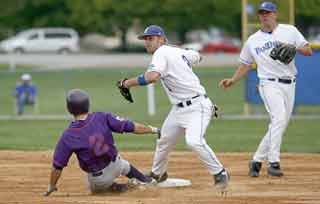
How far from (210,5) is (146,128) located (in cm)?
5352

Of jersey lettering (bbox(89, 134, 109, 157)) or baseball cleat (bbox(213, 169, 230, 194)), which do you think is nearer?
jersey lettering (bbox(89, 134, 109, 157))

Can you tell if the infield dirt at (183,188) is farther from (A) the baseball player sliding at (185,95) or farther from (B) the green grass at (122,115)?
(B) the green grass at (122,115)

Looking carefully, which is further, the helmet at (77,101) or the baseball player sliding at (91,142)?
the baseball player sliding at (91,142)

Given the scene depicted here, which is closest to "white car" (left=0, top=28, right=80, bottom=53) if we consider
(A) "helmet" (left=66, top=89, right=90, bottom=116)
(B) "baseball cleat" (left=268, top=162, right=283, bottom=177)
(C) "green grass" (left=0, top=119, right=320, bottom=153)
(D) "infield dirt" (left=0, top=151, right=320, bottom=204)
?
(C) "green grass" (left=0, top=119, right=320, bottom=153)

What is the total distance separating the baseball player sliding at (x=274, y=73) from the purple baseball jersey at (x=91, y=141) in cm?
220

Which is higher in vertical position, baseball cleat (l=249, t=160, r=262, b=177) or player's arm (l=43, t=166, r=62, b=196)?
player's arm (l=43, t=166, r=62, b=196)

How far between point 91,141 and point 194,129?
3.98ft

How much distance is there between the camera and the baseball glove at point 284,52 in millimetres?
11773

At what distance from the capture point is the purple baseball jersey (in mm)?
10337

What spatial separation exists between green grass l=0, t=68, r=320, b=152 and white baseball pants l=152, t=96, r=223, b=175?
16.2 feet

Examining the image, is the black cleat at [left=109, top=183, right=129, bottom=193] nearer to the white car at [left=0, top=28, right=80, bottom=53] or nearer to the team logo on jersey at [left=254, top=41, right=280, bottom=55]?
the team logo on jersey at [left=254, top=41, right=280, bottom=55]

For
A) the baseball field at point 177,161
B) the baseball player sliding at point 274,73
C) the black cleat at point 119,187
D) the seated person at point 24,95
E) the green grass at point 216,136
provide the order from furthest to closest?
the seated person at point 24,95, the green grass at point 216,136, the baseball player sliding at point 274,73, the black cleat at point 119,187, the baseball field at point 177,161

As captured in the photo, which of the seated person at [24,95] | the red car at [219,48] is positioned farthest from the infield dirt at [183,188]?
the red car at [219,48]

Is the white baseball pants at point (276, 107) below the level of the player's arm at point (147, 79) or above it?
below
